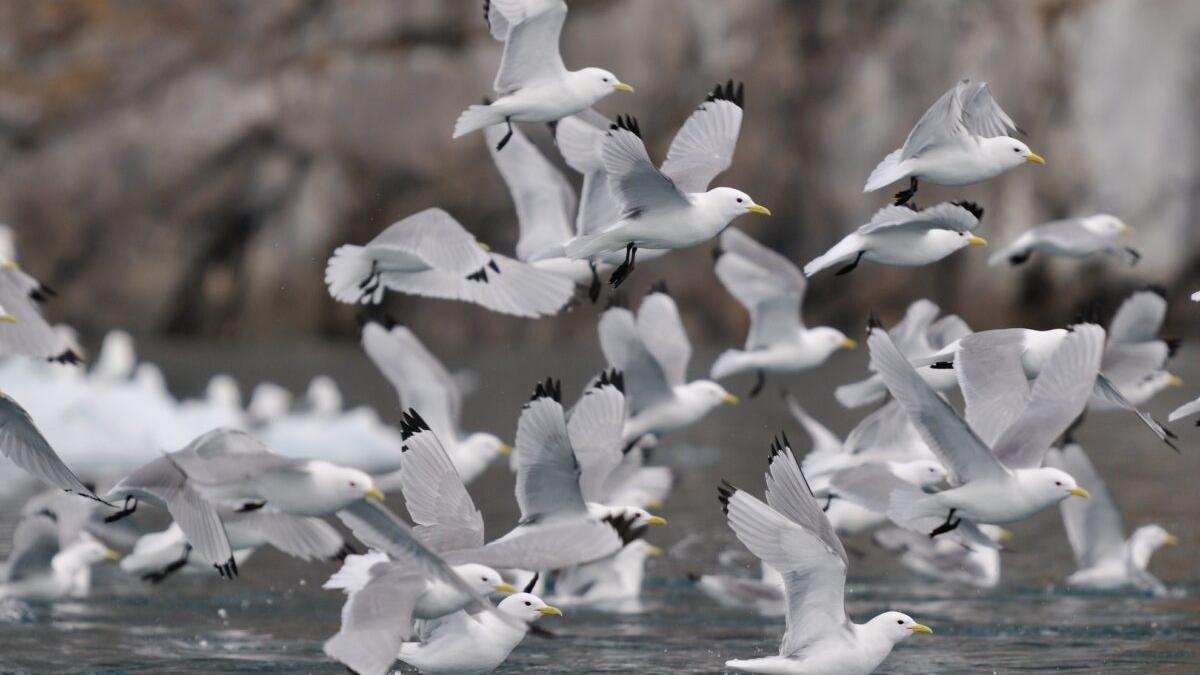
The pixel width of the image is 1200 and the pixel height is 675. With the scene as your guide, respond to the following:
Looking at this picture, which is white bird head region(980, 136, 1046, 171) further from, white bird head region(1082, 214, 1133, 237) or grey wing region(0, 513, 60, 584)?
grey wing region(0, 513, 60, 584)

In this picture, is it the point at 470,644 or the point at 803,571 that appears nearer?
the point at 803,571

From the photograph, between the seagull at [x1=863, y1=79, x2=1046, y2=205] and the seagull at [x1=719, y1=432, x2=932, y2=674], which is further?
the seagull at [x1=863, y1=79, x2=1046, y2=205]

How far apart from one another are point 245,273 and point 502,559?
82.8 feet

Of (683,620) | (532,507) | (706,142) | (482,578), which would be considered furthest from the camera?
(683,620)

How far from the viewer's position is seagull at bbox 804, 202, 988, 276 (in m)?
7.80

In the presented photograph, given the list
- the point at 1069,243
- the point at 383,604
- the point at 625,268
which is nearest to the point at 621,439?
the point at 625,268

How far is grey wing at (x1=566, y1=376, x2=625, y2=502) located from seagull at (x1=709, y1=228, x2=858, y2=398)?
7.34ft

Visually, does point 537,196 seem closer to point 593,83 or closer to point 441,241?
point 441,241

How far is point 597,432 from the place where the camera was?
8234mm

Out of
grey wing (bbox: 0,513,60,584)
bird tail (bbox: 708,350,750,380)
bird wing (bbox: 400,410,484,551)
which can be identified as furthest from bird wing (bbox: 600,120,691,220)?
grey wing (bbox: 0,513,60,584)

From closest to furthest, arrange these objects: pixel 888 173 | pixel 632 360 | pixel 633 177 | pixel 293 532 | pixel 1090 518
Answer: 1. pixel 633 177
2. pixel 888 173
3. pixel 293 532
4. pixel 632 360
5. pixel 1090 518

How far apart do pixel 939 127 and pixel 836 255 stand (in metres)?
0.66

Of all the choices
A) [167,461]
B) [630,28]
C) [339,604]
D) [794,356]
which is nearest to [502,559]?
[167,461]

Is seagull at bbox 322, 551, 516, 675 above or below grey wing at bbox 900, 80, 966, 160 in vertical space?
below
